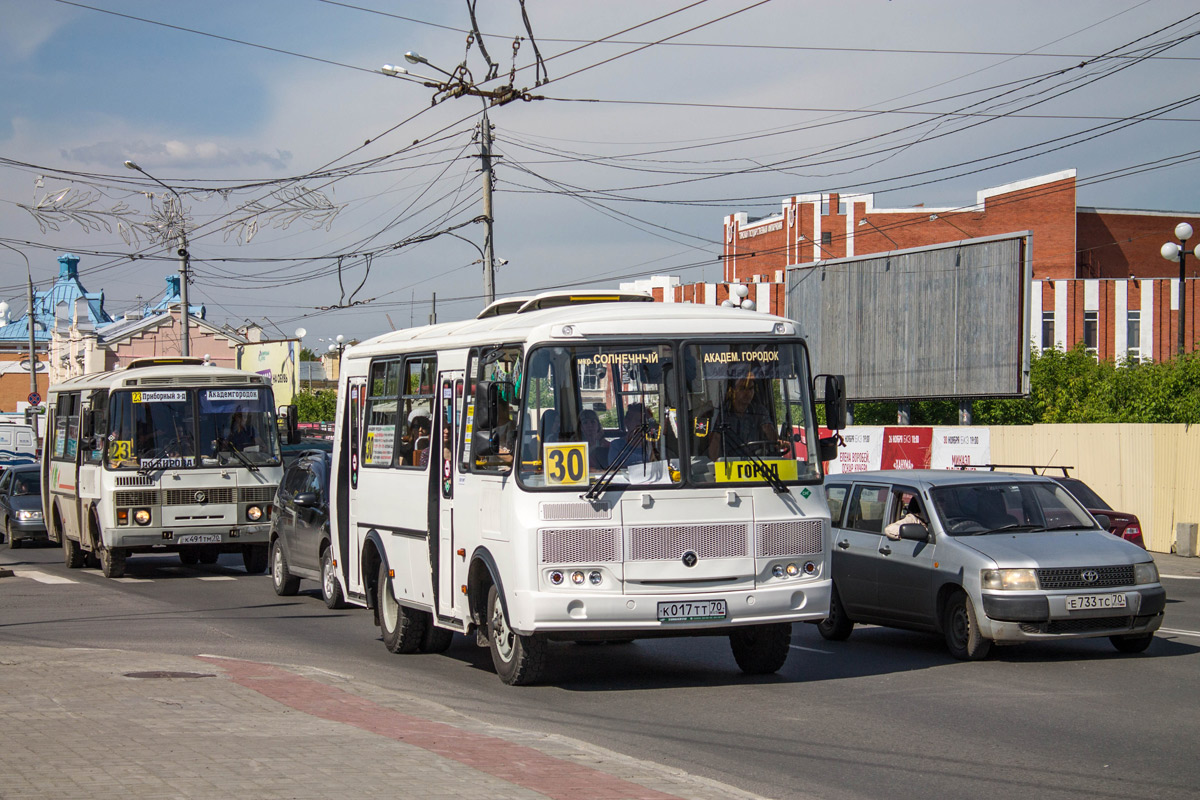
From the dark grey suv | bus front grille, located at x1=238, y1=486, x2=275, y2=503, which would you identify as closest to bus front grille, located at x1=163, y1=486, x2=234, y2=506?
bus front grille, located at x1=238, y1=486, x2=275, y2=503

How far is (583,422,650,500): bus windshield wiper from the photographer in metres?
9.62

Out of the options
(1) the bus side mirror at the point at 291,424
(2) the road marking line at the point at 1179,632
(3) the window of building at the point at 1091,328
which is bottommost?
(2) the road marking line at the point at 1179,632

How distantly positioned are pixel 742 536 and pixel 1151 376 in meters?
25.5

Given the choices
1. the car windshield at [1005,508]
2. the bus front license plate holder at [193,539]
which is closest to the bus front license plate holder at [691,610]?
the car windshield at [1005,508]

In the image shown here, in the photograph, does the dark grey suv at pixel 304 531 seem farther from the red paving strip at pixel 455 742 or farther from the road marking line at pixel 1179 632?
the road marking line at pixel 1179 632

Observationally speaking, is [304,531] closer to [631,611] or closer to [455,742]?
[631,611]

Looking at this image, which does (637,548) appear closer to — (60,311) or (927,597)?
(927,597)

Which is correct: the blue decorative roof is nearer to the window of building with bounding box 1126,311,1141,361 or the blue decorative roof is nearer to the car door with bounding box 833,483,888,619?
the window of building with bounding box 1126,311,1141,361

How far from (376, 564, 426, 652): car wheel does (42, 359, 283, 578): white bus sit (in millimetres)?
7699

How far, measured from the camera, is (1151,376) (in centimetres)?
3238

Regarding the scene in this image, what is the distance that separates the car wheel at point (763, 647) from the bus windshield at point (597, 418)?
5.47 ft

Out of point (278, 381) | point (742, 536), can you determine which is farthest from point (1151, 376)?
point (278, 381)

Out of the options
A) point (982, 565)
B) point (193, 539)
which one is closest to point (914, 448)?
point (193, 539)

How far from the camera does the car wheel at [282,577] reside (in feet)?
58.3
